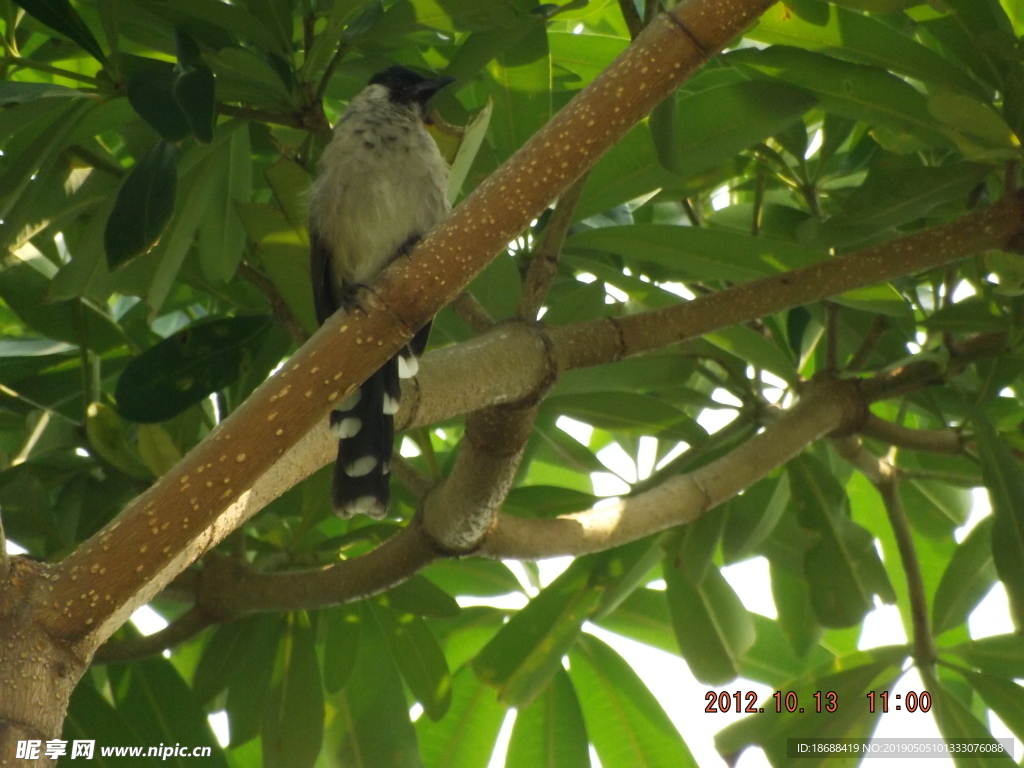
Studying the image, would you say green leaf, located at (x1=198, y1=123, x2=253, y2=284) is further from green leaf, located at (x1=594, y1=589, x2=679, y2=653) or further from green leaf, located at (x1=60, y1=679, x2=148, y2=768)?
green leaf, located at (x1=594, y1=589, x2=679, y2=653)

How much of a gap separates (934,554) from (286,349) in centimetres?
190

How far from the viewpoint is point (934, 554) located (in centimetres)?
295

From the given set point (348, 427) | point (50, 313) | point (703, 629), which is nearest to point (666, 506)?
point (703, 629)

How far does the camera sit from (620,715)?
2.59 metres

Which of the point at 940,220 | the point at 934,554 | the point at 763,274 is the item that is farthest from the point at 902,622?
the point at 763,274

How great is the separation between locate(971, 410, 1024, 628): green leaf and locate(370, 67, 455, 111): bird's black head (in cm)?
130

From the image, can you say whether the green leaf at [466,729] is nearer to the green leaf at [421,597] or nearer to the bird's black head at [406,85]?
the green leaf at [421,597]

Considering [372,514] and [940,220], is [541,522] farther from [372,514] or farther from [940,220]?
[940,220]

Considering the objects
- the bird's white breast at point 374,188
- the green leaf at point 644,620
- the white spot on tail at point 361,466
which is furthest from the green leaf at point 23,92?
the green leaf at point 644,620

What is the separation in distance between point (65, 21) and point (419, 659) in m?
1.46

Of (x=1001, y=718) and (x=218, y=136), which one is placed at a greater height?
(x=218, y=136)

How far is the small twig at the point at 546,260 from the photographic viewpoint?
1.75m

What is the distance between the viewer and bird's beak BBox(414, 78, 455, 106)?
2113 millimetres

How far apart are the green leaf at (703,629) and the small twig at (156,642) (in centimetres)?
102
